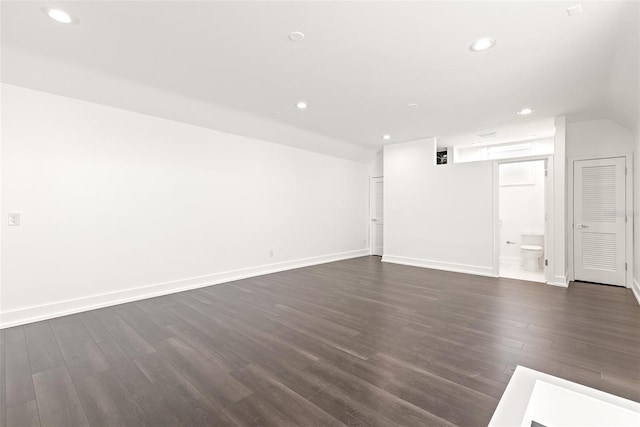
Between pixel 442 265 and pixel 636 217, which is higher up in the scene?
pixel 636 217

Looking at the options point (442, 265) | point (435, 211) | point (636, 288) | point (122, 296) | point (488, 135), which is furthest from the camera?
point (435, 211)

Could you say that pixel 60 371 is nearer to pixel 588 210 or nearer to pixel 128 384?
pixel 128 384

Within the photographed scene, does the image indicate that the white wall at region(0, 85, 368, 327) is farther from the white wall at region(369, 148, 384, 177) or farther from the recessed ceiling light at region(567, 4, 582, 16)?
the recessed ceiling light at region(567, 4, 582, 16)

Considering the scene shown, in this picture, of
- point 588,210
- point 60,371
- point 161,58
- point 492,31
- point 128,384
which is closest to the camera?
point 128,384

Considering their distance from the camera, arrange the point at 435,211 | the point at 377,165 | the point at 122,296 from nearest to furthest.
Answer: the point at 122,296 < the point at 435,211 < the point at 377,165

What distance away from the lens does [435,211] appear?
6105 mm

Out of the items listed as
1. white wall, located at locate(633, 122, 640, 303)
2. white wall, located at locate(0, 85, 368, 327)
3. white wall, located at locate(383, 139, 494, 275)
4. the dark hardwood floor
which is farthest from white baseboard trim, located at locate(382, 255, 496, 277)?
white wall, located at locate(0, 85, 368, 327)

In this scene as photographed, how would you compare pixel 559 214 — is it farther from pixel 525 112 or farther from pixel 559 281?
pixel 525 112

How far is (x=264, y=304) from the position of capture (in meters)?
3.77

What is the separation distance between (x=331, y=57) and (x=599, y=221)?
5.39 m

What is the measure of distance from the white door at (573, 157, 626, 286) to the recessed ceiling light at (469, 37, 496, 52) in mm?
3896

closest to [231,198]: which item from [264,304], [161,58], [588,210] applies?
[264,304]

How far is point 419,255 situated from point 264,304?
397 centimetres

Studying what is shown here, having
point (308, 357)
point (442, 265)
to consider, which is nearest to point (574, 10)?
point (308, 357)
